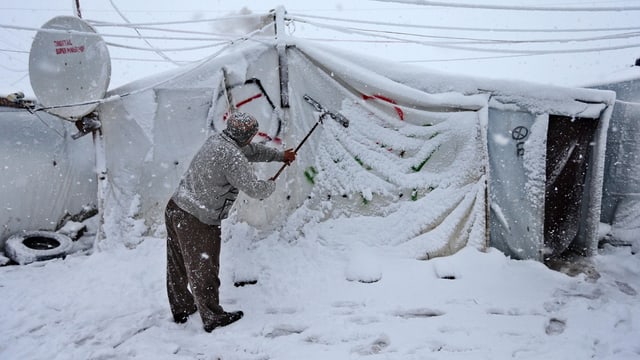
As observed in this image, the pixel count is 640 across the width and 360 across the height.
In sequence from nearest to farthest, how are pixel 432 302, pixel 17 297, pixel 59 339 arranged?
pixel 59 339 → pixel 432 302 → pixel 17 297

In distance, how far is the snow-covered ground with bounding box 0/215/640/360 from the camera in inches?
114

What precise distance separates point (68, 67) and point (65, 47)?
0.27m

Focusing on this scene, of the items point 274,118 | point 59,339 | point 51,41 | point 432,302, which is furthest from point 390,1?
point 59,339

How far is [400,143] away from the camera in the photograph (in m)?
4.60

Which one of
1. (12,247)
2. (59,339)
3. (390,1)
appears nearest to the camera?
(59,339)

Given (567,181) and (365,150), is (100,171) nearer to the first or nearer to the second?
(365,150)

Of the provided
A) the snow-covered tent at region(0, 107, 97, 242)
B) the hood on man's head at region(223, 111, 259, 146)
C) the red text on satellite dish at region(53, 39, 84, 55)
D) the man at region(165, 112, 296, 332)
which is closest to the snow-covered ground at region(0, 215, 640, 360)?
the man at region(165, 112, 296, 332)

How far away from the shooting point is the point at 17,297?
3.97 metres

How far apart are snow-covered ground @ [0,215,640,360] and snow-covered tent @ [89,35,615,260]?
288 millimetres

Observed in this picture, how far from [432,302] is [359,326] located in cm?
90

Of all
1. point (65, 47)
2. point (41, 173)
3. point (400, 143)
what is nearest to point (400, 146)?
point (400, 143)

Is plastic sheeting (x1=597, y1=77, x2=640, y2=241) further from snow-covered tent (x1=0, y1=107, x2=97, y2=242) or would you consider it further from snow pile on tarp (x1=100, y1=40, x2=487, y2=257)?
snow-covered tent (x1=0, y1=107, x2=97, y2=242)

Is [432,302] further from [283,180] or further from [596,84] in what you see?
[596,84]

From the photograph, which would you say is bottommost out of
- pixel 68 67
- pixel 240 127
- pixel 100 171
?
pixel 100 171
